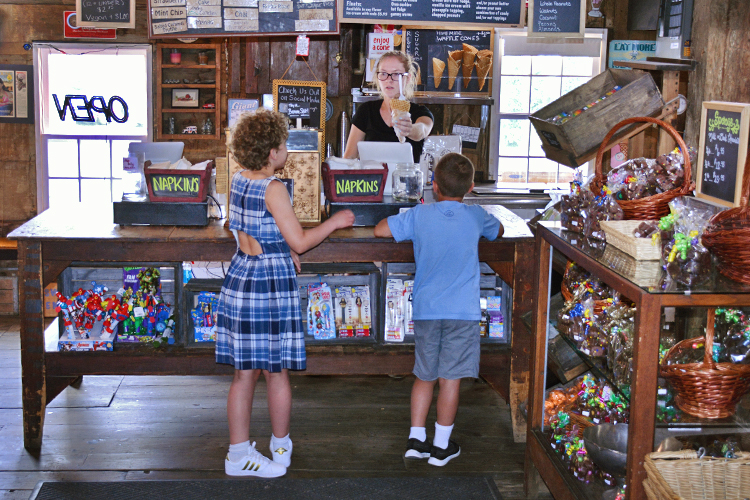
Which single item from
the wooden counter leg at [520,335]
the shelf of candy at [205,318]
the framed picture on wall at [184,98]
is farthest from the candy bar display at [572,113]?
the framed picture on wall at [184,98]

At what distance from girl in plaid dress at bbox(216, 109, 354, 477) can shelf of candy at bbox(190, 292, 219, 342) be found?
537 mm

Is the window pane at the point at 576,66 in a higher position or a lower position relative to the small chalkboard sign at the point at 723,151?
higher

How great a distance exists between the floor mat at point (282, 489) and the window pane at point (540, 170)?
357 centimetres

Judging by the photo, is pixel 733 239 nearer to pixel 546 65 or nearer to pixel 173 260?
pixel 173 260

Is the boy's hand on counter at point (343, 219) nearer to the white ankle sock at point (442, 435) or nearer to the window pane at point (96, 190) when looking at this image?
the white ankle sock at point (442, 435)

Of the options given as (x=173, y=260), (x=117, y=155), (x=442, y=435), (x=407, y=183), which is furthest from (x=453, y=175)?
(x=117, y=155)

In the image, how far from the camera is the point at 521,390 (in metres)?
3.67

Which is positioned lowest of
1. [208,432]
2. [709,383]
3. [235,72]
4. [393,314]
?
[208,432]

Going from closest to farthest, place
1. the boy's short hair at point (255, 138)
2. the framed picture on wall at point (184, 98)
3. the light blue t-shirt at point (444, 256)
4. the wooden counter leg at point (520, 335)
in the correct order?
1. the boy's short hair at point (255, 138)
2. the light blue t-shirt at point (444, 256)
3. the wooden counter leg at point (520, 335)
4. the framed picture on wall at point (184, 98)

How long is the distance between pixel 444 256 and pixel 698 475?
1.34 metres

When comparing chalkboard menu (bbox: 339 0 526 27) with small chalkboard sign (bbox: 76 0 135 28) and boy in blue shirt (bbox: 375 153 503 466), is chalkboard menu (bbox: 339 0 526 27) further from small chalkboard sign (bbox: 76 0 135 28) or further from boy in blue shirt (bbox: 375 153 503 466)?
boy in blue shirt (bbox: 375 153 503 466)

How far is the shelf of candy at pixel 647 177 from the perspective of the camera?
8.50 ft

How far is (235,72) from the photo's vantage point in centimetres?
604

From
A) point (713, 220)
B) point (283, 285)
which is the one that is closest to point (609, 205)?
point (713, 220)
